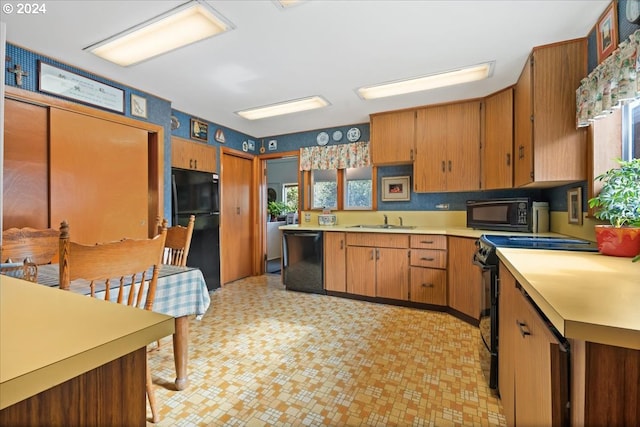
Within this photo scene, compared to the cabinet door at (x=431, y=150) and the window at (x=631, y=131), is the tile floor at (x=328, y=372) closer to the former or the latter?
the cabinet door at (x=431, y=150)

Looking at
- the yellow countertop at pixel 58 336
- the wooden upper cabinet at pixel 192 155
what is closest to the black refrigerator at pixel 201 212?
the wooden upper cabinet at pixel 192 155

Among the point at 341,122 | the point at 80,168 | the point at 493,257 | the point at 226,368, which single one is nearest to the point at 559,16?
the point at 493,257

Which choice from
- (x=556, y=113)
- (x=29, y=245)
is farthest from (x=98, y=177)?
(x=556, y=113)

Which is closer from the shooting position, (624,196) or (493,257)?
(624,196)

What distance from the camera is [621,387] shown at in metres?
0.58

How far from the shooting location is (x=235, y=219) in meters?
4.34

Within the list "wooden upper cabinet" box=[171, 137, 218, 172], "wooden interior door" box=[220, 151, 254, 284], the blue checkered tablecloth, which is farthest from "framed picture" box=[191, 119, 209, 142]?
the blue checkered tablecloth

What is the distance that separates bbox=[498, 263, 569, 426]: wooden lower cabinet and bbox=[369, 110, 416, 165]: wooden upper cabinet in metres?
2.08

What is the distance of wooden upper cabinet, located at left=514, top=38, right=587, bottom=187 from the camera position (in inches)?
76.7

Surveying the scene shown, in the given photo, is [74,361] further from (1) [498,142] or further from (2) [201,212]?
(2) [201,212]

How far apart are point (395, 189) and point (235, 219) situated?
2.42 metres

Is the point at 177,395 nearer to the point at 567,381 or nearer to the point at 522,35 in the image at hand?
the point at 567,381

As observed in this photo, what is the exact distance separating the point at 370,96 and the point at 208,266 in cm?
290

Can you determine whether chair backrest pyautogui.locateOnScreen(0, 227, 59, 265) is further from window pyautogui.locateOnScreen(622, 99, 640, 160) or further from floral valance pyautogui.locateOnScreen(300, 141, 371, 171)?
window pyautogui.locateOnScreen(622, 99, 640, 160)
